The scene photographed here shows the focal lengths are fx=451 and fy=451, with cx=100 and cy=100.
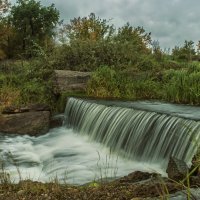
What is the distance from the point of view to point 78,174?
8.69 m

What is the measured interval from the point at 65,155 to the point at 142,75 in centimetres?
701

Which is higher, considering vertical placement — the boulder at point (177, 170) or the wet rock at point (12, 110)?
the wet rock at point (12, 110)

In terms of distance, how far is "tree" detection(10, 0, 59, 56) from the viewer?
32.2 meters

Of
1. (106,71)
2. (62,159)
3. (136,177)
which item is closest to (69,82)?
(106,71)

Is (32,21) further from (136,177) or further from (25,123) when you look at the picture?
(136,177)

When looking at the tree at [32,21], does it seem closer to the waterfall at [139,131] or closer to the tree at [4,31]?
the tree at [4,31]

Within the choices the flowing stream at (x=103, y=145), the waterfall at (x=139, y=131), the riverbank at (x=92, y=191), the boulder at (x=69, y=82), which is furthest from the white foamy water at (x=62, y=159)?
the boulder at (x=69, y=82)

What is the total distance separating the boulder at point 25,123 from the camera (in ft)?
44.5

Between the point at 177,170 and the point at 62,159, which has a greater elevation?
the point at 177,170

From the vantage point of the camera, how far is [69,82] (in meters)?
16.2

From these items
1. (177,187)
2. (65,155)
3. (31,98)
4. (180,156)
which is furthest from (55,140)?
(177,187)

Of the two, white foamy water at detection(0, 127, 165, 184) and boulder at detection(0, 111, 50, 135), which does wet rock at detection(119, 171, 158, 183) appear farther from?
boulder at detection(0, 111, 50, 135)

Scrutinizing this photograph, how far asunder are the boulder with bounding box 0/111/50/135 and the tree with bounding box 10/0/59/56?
18741mm

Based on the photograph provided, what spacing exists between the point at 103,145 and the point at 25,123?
3616mm
